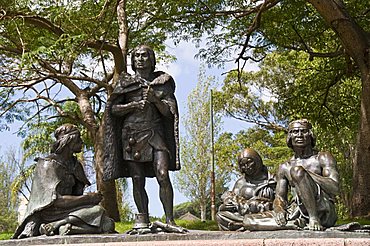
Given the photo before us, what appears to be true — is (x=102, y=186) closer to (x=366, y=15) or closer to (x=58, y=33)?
(x=58, y=33)

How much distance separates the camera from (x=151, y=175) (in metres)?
7.01

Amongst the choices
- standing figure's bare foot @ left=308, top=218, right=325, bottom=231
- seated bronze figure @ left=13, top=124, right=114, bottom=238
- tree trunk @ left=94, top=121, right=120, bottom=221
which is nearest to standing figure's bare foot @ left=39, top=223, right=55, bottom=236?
seated bronze figure @ left=13, top=124, right=114, bottom=238

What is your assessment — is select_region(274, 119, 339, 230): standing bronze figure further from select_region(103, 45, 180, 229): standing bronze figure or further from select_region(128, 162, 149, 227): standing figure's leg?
select_region(128, 162, 149, 227): standing figure's leg

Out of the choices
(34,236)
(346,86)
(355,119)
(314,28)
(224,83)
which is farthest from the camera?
(224,83)

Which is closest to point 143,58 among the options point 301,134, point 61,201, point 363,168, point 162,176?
point 162,176

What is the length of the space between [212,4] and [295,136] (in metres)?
9.11

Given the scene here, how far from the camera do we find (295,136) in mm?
6445

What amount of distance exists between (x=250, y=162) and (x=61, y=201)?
231 centimetres

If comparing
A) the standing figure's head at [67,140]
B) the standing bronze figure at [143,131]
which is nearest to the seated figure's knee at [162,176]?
the standing bronze figure at [143,131]

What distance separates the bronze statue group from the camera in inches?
238

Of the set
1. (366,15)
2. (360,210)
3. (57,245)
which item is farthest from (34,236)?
(366,15)

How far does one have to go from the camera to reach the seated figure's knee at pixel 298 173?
5.89m

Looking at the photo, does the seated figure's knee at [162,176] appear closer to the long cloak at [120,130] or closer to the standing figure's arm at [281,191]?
the long cloak at [120,130]

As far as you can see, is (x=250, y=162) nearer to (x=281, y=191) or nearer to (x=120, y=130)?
(x=281, y=191)
